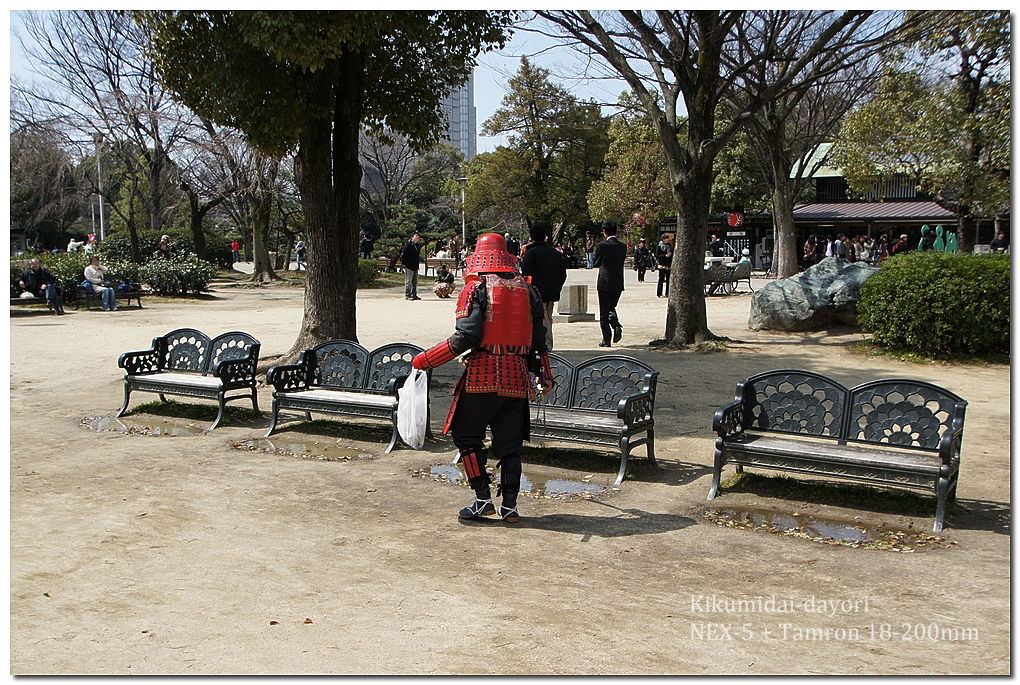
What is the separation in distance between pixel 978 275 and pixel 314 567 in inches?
421

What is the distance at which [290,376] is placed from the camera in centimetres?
915

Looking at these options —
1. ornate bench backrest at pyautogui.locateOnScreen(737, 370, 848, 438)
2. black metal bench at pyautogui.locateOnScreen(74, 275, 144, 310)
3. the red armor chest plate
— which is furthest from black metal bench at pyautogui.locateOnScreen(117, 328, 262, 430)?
black metal bench at pyautogui.locateOnScreen(74, 275, 144, 310)

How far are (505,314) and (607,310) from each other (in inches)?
347

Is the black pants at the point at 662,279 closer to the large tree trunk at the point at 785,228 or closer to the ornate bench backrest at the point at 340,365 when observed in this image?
the large tree trunk at the point at 785,228

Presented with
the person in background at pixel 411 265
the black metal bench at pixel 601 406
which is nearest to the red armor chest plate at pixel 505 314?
the black metal bench at pixel 601 406

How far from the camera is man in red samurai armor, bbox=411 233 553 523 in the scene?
19.6 ft

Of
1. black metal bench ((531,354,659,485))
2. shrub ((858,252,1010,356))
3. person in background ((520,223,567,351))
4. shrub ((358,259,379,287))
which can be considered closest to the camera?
black metal bench ((531,354,659,485))

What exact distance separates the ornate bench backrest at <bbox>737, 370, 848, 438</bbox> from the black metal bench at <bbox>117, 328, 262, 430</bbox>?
16.6ft

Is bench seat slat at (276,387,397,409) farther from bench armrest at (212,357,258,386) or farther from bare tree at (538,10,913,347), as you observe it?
bare tree at (538,10,913,347)

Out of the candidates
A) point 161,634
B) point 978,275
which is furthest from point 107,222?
point 161,634

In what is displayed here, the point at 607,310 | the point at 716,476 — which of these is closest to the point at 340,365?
the point at 716,476

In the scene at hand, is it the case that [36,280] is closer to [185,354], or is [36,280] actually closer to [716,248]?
[185,354]

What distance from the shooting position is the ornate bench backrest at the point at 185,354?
1009cm

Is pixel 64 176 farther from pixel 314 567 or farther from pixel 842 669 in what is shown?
pixel 842 669
